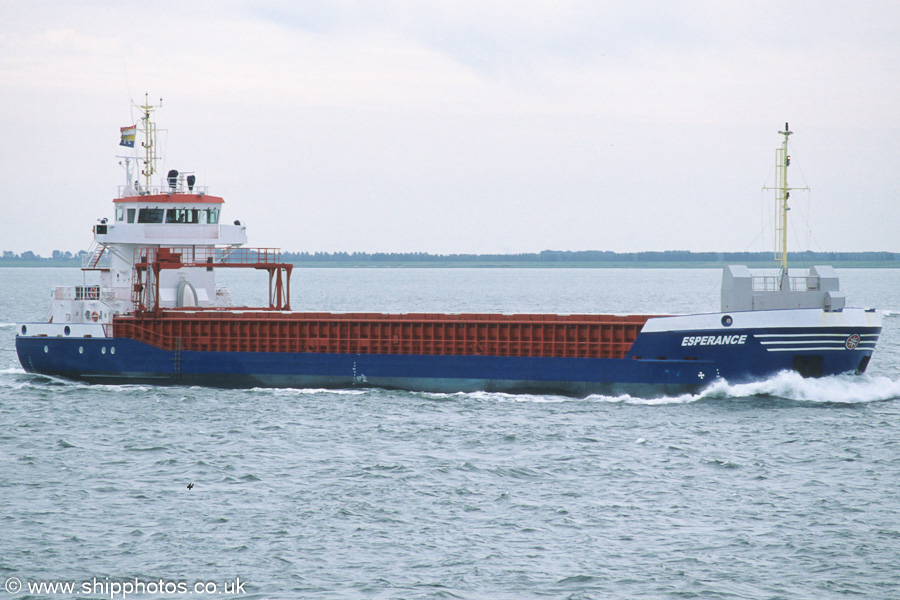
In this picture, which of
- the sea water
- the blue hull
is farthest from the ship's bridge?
the sea water

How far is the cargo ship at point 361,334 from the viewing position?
1223 inches

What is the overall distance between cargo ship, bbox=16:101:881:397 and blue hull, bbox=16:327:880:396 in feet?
0.15

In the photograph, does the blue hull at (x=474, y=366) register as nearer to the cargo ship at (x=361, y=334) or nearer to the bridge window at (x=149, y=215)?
the cargo ship at (x=361, y=334)

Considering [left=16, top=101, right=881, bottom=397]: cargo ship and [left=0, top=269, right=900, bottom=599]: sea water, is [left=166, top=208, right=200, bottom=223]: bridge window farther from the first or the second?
[left=0, top=269, right=900, bottom=599]: sea water

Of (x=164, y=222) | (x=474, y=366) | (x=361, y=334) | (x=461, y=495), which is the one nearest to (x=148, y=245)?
(x=164, y=222)

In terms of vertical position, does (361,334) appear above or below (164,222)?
below

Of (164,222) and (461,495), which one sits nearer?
(461,495)

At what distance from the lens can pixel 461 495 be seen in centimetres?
2222

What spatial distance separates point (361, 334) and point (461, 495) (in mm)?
14360

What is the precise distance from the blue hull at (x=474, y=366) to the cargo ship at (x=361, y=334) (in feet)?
0.15

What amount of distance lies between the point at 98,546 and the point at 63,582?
5.39 ft

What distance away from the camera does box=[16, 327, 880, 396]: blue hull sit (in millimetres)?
30984

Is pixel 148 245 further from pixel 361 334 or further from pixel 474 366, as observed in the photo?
pixel 474 366

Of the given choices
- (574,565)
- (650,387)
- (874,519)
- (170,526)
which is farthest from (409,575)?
(650,387)
